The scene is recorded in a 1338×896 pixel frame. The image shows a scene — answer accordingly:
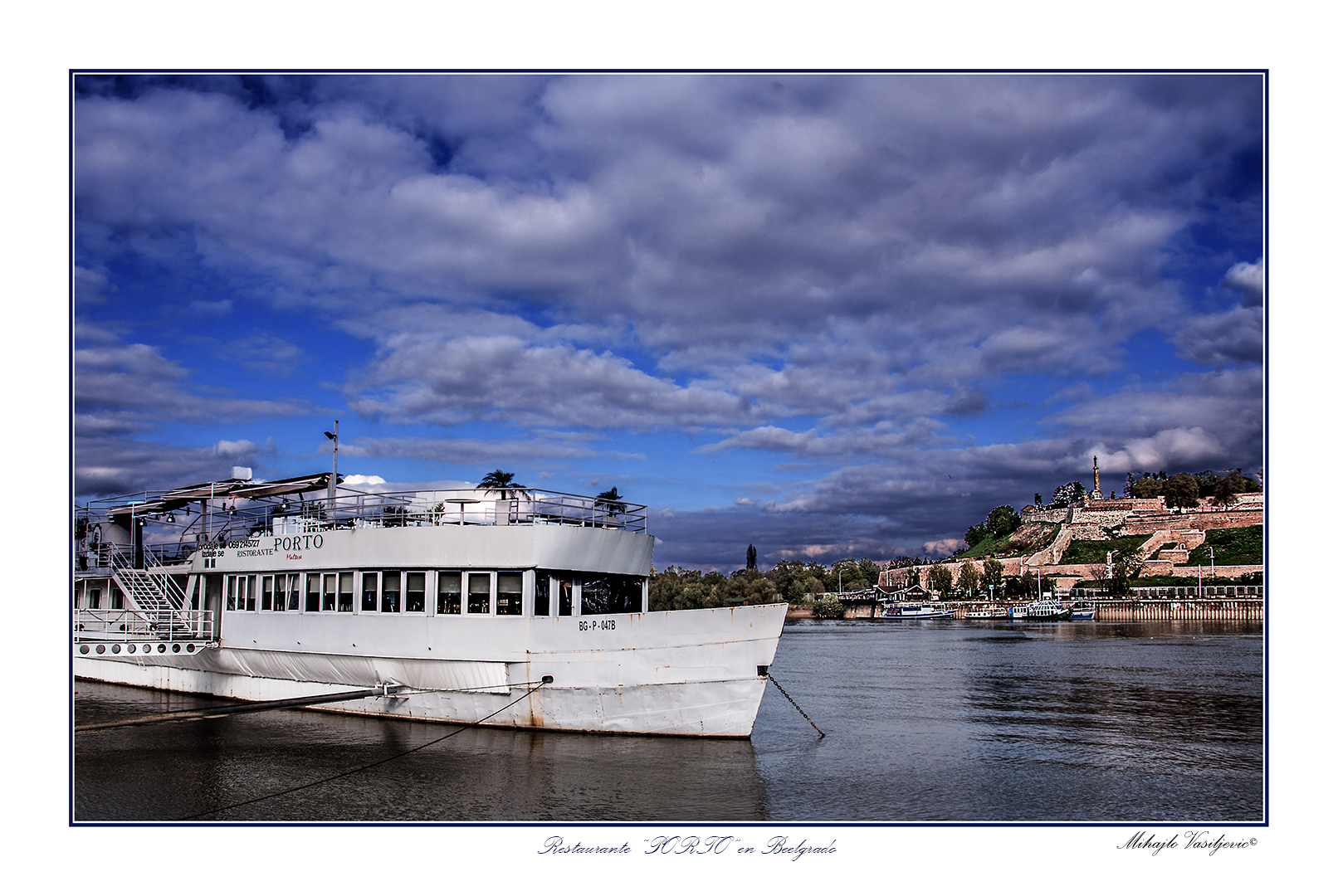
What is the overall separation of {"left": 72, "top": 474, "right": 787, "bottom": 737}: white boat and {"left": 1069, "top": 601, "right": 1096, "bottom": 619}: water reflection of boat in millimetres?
126831

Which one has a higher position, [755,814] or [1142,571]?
[755,814]

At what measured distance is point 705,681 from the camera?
20484mm

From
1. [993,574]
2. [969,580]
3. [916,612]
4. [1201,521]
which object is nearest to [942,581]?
[969,580]

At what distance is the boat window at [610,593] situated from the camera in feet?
71.8

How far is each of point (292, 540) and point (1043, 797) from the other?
2071 centimetres

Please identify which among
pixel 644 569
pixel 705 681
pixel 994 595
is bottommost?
pixel 994 595

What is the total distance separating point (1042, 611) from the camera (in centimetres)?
13375

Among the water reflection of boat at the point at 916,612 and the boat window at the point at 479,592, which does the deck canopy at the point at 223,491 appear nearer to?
the boat window at the point at 479,592

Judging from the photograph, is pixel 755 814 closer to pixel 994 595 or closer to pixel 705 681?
pixel 705 681

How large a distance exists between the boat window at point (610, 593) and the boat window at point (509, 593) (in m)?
1.74

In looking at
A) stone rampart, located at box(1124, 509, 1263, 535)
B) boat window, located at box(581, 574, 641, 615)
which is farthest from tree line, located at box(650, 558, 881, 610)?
stone rampart, located at box(1124, 509, 1263, 535)

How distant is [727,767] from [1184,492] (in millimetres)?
194435

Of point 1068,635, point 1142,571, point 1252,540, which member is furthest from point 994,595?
point 1068,635

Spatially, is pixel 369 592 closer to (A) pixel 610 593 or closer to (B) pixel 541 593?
(B) pixel 541 593
